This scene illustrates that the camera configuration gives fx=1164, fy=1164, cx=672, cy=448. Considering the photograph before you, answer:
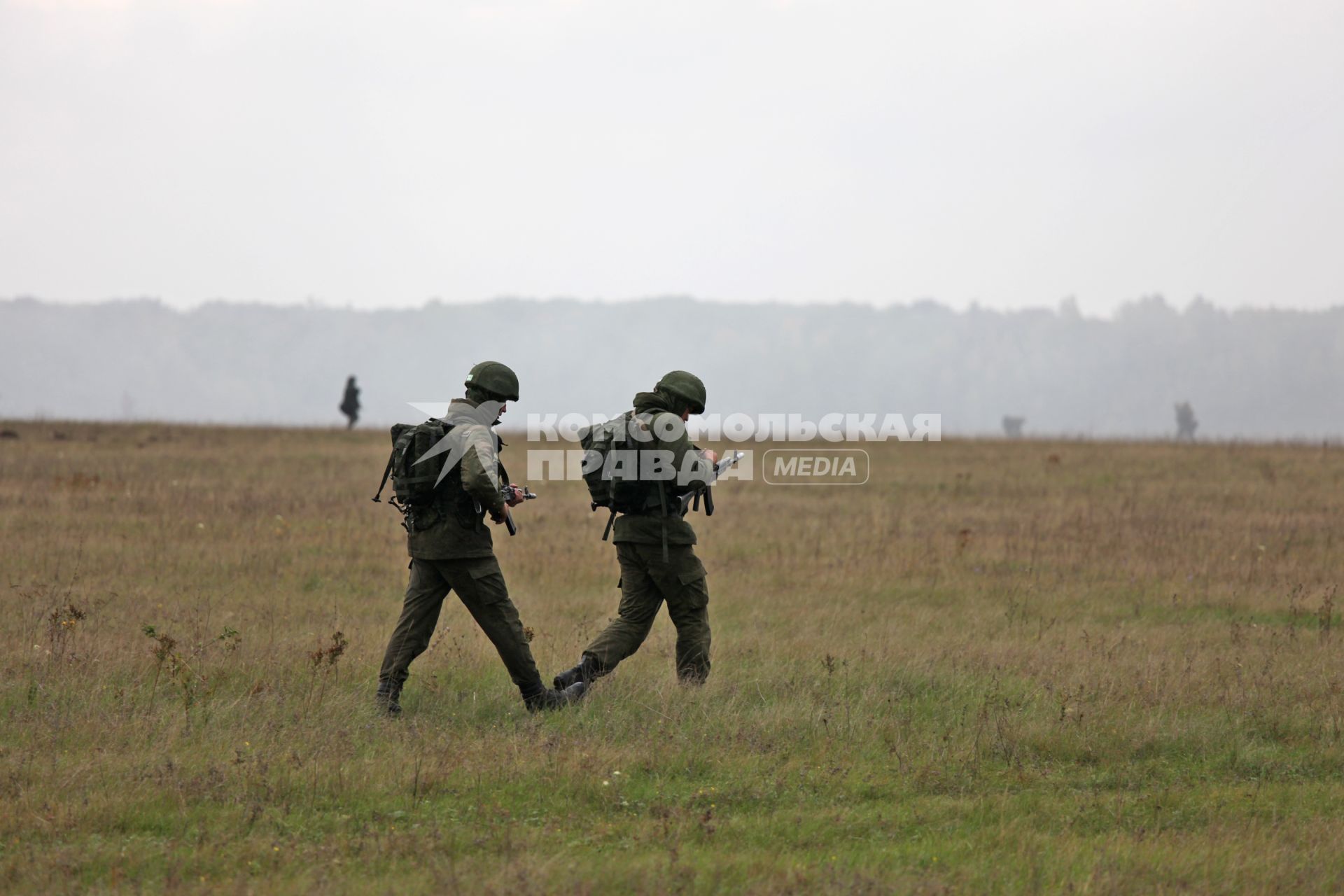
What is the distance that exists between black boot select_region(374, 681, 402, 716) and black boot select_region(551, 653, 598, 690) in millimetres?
951

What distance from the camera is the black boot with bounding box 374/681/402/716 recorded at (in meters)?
6.95

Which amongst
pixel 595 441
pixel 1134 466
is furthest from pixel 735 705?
pixel 1134 466

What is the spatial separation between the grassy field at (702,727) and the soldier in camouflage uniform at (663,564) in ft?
0.90

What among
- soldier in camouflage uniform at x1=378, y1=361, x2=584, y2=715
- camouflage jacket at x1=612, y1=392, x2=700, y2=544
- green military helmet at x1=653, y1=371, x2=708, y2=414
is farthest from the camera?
green military helmet at x1=653, y1=371, x2=708, y2=414

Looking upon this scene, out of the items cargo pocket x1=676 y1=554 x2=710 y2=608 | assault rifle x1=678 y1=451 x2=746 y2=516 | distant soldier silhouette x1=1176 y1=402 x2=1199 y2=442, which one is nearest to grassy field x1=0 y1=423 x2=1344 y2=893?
cargo pocket x1=676 y1=554 x2=710 y2=608

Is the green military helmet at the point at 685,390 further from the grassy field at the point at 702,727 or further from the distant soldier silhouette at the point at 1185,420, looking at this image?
the distant soldier silhouette at the point at 1185,420

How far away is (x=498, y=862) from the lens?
15.8 ft

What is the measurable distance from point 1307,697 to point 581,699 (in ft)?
16.0

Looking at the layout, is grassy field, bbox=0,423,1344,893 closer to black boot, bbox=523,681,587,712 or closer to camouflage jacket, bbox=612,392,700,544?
black boot, bbox=523,681,587,712

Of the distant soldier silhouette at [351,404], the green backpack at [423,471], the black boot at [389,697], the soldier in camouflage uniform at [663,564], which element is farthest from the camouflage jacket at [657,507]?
A: the distant soldier silhouette at [351,404]

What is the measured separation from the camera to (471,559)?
682 centimetres

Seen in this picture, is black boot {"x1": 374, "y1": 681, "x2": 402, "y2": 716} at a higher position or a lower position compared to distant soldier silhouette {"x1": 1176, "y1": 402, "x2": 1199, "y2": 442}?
lower

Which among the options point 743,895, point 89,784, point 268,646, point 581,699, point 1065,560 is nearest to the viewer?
point 743,895

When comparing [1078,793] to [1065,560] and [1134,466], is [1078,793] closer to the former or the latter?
[1065,560]
